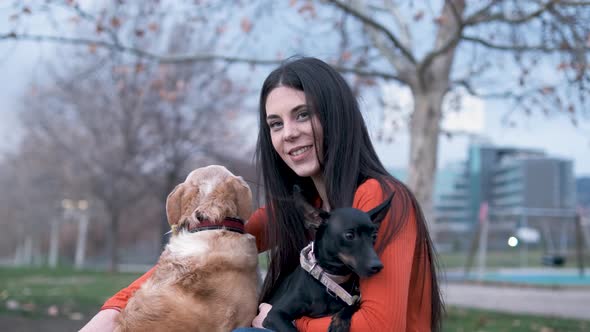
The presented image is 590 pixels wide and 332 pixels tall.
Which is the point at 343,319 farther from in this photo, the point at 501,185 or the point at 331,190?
the point at 501,185

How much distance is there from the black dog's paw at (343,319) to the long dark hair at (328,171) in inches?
11.8

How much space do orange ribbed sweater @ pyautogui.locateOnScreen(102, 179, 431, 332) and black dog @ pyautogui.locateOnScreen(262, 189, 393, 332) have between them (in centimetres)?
6

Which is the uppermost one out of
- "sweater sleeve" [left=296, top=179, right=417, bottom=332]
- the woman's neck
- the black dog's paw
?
the woman's neck

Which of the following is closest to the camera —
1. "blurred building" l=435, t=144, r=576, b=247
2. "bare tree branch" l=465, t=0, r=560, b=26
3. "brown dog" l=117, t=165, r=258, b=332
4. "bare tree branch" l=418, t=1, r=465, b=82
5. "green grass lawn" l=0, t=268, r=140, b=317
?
"brown dog" l=117, t=165, r=258, b=332

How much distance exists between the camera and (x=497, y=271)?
24.6 m

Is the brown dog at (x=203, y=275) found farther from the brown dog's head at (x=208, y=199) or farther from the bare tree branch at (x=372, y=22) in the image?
the bare tree branch at (x=372, y=22)

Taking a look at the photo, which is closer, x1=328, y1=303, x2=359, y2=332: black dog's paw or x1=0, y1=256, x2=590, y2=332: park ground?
x1=328, y1=303, x2=359, y2=332: black dog's paw

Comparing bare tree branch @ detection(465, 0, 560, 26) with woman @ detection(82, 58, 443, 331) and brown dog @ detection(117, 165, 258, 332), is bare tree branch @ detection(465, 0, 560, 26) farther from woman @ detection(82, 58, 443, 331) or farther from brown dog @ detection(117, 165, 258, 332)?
brown dog @ detection(117, 165, 258, 332)

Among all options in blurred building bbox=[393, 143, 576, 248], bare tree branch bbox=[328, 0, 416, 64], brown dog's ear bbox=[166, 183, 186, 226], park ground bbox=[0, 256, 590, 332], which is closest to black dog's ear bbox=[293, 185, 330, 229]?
brown dog's ear bbox=[166, 183, 186, 226]

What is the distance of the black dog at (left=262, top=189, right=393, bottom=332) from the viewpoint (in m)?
2.62

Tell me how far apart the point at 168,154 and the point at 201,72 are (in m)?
4.13

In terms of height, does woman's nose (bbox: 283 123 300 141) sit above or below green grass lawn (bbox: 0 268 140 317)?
above

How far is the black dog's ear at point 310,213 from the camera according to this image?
284 cm

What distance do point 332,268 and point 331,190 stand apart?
0.38 meters
